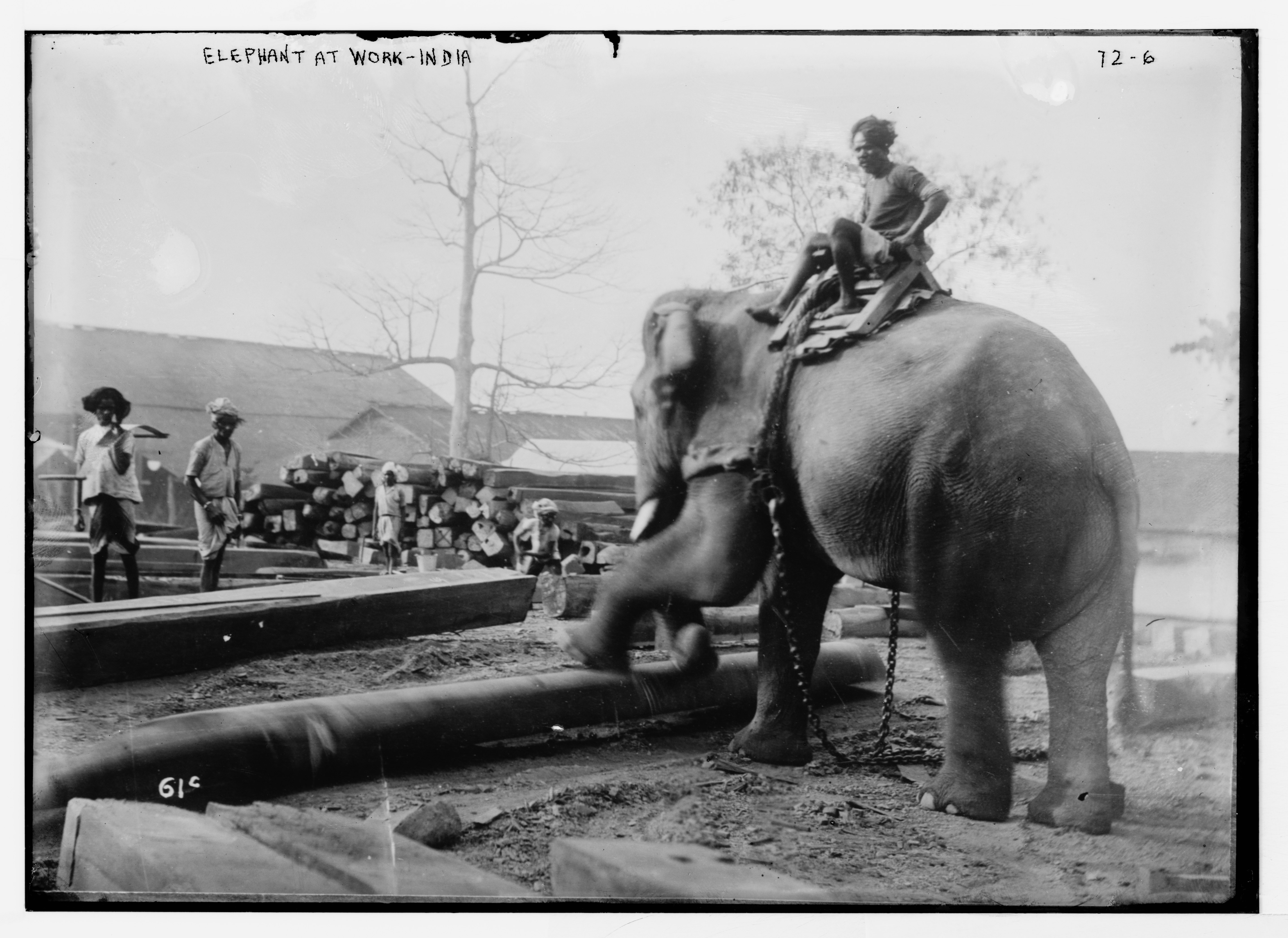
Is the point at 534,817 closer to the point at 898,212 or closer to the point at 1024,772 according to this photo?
the point at 1024,772

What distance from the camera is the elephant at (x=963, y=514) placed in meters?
Result: 3.02

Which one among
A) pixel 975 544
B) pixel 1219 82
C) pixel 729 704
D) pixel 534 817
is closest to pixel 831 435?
pixel 975 544

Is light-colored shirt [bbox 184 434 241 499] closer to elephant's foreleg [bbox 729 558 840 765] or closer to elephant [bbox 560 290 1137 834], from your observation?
elephant [bbox 560 290 1137 834]

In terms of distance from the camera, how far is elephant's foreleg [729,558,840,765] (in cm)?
336

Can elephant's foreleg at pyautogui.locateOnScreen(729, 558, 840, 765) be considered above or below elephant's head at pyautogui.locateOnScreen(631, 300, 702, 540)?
below

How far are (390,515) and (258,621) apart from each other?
20.3 inches

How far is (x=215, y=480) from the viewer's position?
345 cm

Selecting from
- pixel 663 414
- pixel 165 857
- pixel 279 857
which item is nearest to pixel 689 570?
pixel 663 414

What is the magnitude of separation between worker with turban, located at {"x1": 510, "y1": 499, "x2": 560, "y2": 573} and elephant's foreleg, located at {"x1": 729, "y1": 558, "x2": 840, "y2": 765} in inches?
27.2

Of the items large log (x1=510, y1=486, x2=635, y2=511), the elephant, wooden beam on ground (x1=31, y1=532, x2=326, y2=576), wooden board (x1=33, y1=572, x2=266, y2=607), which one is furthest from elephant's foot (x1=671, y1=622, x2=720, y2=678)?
wooden board (x1=33, y1=572, x2=266, y2=607)

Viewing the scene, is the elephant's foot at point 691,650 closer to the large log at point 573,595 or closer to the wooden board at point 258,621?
the large log at point 573,595

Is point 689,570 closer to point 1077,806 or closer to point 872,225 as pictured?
point 872,225

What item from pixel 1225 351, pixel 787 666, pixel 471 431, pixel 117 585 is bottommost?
pixel 787 666
